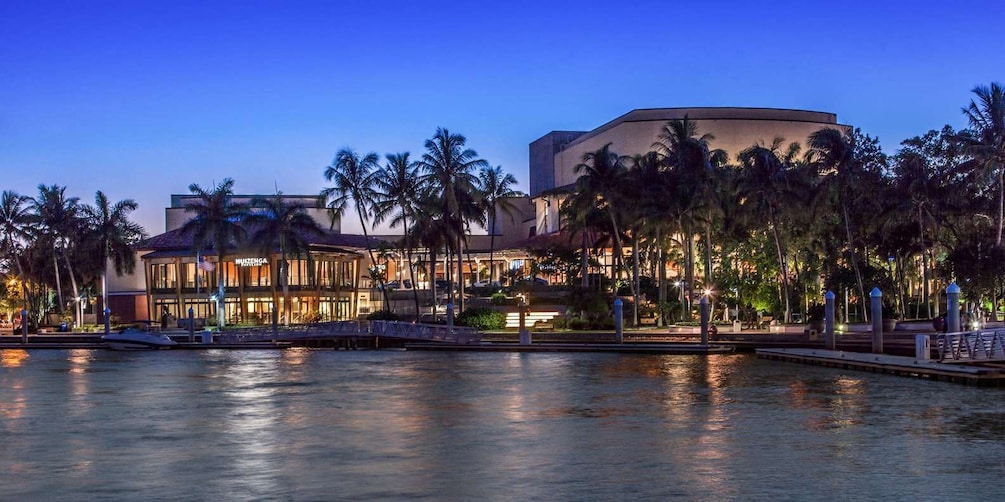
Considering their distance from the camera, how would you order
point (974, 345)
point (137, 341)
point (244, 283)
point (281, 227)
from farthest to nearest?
1. point (244, 283)
2. point (281, 227)
3. point (137, 341)
4. point (974, 345)

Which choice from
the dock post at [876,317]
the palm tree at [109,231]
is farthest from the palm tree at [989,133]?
the palm tree at [109,231]

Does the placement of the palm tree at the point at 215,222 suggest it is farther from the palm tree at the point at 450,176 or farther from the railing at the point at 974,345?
the railing at the point at 974,345

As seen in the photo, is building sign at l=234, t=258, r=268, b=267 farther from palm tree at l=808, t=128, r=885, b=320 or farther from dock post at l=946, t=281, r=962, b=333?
dock post at l=946, t=281, r=962, b=333

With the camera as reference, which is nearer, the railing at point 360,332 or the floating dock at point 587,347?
the floating dock at point 587,347

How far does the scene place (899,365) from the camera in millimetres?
43938

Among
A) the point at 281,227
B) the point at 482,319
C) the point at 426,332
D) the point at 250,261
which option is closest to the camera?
the point at 426,332

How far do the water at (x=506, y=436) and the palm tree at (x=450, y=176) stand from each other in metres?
30.0

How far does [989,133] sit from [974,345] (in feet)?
77.6

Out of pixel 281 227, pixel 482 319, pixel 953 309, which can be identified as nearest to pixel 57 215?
pixel 281 227

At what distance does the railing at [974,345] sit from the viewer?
4169cm

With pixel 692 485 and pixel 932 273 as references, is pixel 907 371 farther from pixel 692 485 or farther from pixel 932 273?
pixel 932 273

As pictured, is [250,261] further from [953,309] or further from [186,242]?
[953,309]

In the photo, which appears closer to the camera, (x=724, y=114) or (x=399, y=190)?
(x=399, y=190)

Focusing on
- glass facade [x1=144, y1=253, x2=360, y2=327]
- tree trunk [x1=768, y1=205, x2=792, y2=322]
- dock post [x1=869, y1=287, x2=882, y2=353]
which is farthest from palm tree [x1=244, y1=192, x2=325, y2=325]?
dock post [x1=869, y1=287, x2=882, y2=353]
